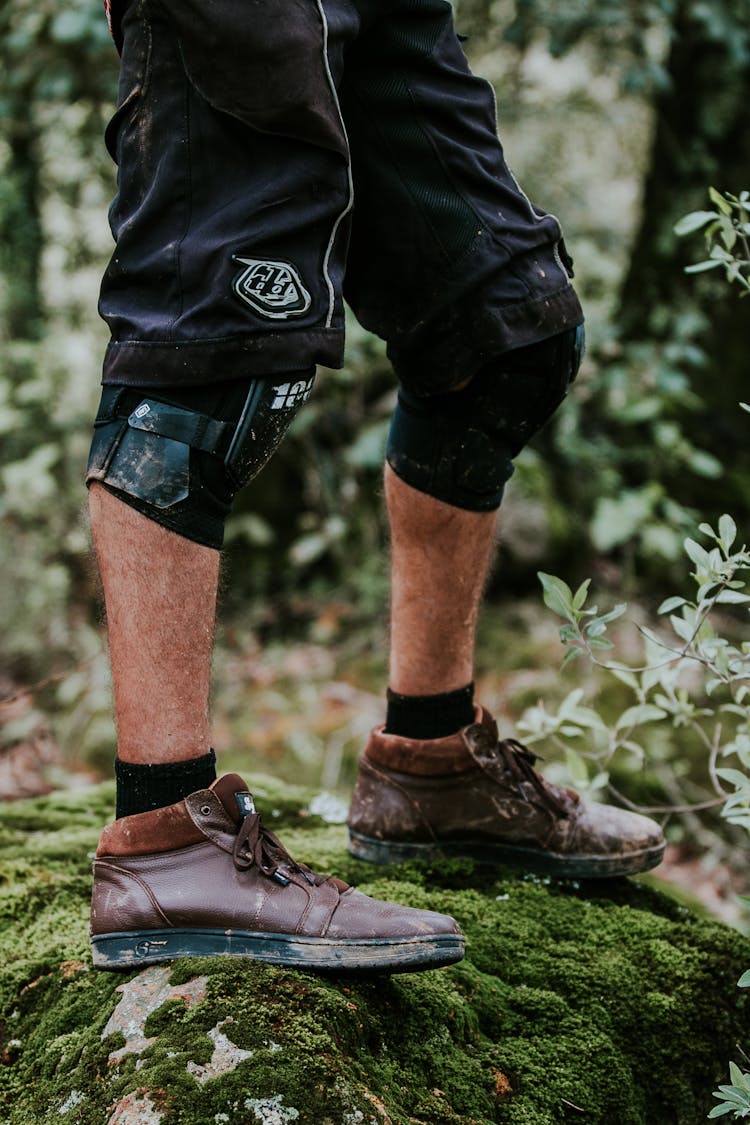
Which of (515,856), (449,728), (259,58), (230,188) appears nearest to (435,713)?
(449,728)

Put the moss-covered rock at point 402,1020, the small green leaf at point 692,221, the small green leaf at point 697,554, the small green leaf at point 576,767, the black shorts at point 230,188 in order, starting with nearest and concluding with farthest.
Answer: the moss-covered rock at point 402,1020 < the black shorts at point 230,188 < the small green leaf at point 697,554 < the small green leaf at point 692,221 < the small green leaf at point 576,767

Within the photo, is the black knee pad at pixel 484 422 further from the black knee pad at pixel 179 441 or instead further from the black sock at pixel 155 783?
the black sock at pixel 155 783

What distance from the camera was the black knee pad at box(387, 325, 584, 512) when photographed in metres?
1.76

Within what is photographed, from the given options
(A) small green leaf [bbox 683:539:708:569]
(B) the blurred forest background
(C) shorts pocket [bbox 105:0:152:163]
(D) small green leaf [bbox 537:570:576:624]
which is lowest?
(B) the blurred forest background

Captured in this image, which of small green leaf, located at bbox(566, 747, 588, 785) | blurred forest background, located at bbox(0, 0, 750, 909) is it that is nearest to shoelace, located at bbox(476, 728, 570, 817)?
small green leaf, located at bbox(566, 747, 588, 785)

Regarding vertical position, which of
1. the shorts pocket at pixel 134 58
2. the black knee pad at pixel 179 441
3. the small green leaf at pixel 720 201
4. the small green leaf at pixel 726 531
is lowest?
the small green leaf at pixel 726 531

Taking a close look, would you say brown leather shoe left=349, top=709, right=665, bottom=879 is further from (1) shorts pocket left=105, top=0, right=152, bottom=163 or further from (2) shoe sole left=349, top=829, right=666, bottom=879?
(1) shorts pocket left=105, top=0, right=152, bottom=163

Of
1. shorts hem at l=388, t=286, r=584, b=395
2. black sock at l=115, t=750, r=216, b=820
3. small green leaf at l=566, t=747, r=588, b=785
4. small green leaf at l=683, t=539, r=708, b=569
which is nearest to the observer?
black sock at l=115, t=750, r=216, b=820

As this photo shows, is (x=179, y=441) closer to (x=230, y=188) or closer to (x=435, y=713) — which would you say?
(x=230, y=188)

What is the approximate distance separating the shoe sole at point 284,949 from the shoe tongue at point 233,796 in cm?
16

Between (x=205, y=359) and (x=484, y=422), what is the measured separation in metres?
0.62

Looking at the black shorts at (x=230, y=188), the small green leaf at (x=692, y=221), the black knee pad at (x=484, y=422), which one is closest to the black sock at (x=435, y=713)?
the black knee pad at (x=484, y=422)

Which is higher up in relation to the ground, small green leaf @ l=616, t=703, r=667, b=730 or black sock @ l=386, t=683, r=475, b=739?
black sock @ l=386, t=683, r=475, b=739

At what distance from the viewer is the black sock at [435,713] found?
6.30ft
